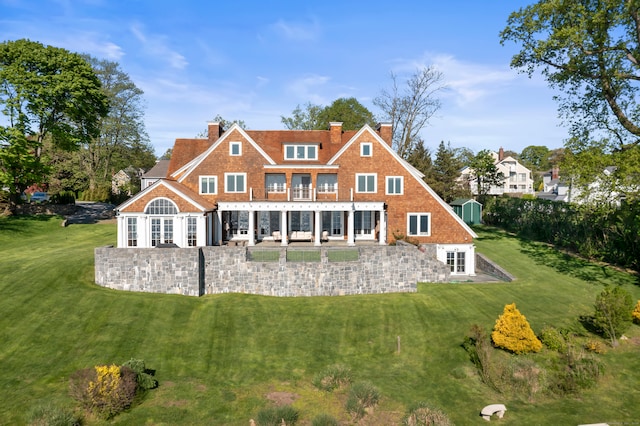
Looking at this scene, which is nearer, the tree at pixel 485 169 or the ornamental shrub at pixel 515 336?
the ornamental shrub at pixel 515 336

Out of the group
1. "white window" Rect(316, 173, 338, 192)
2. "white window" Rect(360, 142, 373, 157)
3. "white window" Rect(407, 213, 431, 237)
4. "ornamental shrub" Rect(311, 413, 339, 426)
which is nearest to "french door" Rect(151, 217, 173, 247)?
"white window" Rect(316, 173, 338, 192)

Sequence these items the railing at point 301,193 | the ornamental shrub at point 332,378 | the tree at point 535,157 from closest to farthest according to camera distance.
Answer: the ornamental shrub at point 332,378, the railing at point 301,193, the tree at point 535,157

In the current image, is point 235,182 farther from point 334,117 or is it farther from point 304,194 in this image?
point 334,117

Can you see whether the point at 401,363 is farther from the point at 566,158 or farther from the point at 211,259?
the point at 566,158

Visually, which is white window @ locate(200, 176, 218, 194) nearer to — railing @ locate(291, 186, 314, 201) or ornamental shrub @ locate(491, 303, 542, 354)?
railing @ locate(291, 186, 314, 201)

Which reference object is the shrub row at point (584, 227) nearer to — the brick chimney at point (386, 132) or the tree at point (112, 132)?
the brick chimney at point (386, 132)

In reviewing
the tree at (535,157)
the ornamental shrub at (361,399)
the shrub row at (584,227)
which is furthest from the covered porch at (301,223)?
the tree at (535,157)

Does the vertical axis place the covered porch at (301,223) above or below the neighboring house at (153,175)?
below

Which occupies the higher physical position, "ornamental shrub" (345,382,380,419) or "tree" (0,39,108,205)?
"tree" (0,39,108,205)
